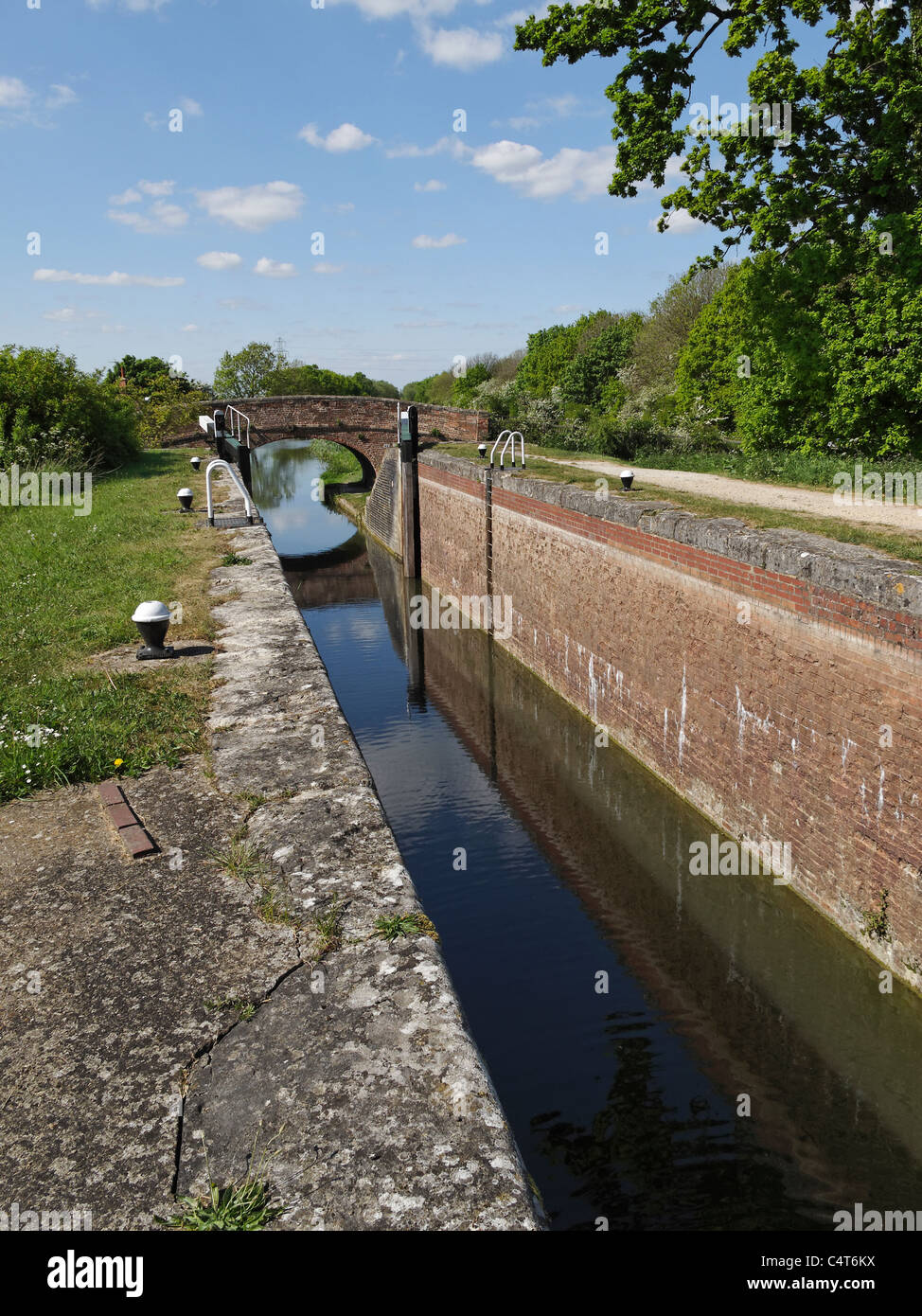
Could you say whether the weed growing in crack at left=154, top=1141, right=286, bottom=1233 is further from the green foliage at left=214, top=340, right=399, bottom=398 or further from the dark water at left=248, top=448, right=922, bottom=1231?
the green foliage at left=214, top=340, right=399, bottom=398

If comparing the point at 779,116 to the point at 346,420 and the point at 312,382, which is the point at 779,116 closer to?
the point at 346,420

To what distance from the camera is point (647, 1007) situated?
19.8ft

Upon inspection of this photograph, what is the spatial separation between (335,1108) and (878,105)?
16.6 metres

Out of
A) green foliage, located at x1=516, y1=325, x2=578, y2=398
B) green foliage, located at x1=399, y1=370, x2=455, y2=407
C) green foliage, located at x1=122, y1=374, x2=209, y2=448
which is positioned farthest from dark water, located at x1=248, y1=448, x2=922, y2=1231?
green foliage, located at x1=399, y1=370, x2=455, y2=407

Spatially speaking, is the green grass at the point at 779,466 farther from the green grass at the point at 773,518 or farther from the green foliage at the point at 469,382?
the green foliage at the point at 469,382

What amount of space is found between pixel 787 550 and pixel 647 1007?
Answer: 3.54 meters

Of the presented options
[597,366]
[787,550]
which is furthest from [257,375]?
[787,550]


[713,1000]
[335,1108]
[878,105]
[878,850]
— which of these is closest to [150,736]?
[335,1108]

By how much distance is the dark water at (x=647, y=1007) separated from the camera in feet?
15.0

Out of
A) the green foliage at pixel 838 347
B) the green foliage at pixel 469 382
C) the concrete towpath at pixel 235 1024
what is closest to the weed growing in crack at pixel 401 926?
the concrete towpath at pixel 235 1024

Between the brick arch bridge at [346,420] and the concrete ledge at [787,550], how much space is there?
19101mm

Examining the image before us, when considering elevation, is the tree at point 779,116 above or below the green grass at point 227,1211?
above

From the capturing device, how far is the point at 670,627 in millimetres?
8609
